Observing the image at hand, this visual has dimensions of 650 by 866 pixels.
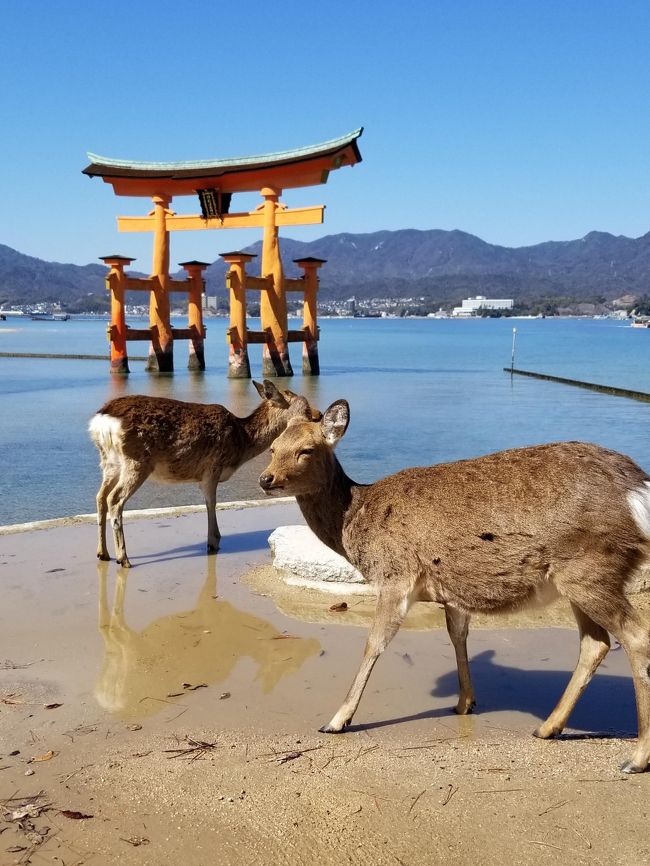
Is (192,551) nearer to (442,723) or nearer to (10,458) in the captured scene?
(442,723)

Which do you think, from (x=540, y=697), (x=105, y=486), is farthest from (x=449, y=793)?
(x=105, y=486)

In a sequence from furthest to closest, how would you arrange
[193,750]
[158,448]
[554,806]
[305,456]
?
[158,448], [305,456], [193,750], [554,806]

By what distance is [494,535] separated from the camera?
4055 millimetres

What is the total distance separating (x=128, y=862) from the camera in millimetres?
3148

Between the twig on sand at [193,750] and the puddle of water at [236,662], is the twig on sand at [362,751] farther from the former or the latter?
the twig on sand at [193,750]

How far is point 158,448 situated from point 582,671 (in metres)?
4.49

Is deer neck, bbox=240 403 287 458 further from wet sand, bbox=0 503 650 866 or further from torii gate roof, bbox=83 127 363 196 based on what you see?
torii gate roof, bbox=83 127 363 196

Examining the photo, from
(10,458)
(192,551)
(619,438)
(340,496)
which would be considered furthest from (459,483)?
(619,438)

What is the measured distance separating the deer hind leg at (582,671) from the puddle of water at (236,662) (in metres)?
0.17

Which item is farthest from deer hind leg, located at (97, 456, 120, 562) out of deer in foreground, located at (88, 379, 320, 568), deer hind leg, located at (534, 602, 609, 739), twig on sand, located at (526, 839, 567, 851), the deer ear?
twig on sand, located at (526, 839, 567, 851)

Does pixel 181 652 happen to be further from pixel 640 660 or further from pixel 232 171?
pixel 232 171

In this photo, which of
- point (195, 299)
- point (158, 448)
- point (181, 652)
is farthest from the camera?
point (195, 299)

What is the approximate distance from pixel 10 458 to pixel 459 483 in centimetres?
1180

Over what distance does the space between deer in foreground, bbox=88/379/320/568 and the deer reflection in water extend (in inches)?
53.9
